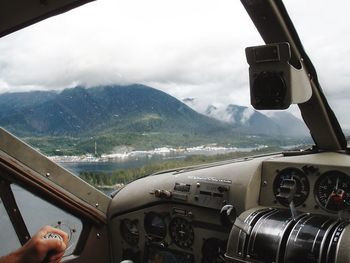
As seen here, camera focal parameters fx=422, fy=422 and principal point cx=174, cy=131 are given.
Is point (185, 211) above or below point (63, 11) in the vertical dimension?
below

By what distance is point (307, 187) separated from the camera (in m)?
2.47

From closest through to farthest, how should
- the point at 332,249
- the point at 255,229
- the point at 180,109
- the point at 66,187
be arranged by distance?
the point at 332,249 → the point at 255,229 → the point at 66,187 → the point at 180,109

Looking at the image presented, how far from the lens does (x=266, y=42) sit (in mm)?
2219

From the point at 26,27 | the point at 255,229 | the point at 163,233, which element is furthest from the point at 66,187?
the point at 255,229

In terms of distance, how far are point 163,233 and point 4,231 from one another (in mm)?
1149

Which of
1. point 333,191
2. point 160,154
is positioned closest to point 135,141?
point 160,154

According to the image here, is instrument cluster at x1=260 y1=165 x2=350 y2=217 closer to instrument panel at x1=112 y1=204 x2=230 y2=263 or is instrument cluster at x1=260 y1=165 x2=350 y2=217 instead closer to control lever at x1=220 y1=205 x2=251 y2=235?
control lever at x1=220 y1=205 x2=251 y2=235

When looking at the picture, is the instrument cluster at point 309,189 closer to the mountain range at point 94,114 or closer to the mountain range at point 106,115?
the mountain range at point 106,115

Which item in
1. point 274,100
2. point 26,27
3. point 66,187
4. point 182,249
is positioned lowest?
point 182,249

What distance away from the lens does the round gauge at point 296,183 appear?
247 cm

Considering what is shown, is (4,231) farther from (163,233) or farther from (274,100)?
(274,100)

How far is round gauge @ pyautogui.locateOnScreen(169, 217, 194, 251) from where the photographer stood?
3056 millimetres

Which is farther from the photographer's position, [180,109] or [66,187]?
[180,109]

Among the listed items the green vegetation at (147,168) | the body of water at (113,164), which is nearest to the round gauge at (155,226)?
the green vegetation at (147,168)
